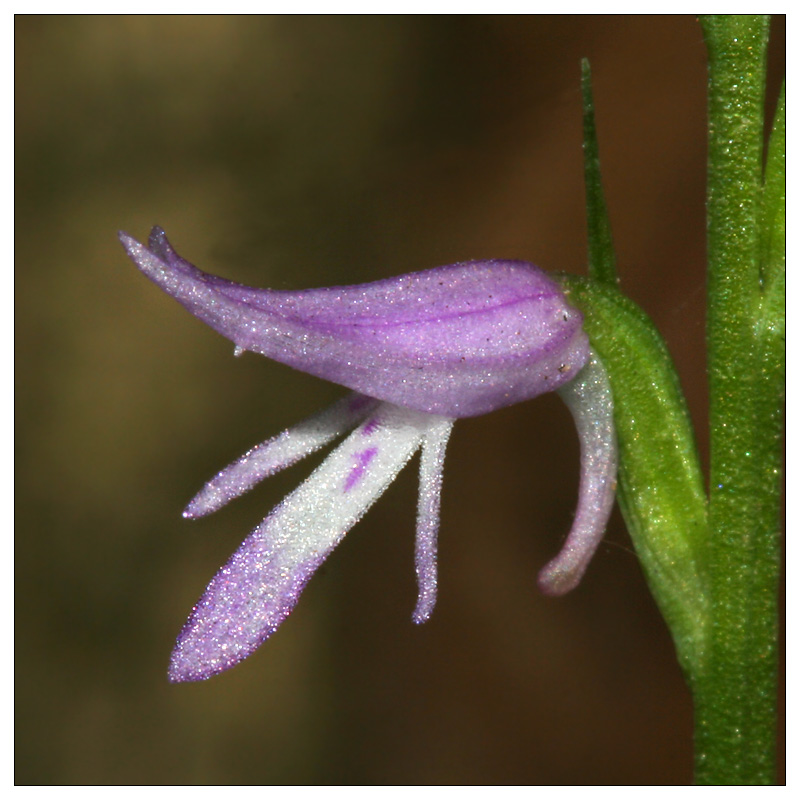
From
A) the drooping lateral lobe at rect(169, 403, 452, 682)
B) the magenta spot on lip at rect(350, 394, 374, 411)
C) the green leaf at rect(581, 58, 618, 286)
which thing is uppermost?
the green leaf at rect(581, 58, 618, 286)

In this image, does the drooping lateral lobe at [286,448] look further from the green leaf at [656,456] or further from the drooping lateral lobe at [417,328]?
the green leaf at [656,456]

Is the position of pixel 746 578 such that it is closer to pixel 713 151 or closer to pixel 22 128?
pixel 713 151

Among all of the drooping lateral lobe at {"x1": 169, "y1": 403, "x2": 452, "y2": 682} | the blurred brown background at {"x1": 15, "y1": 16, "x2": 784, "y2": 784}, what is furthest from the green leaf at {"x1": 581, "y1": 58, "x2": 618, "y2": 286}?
the blurred brown background at {"x1": 15, "y1": 16, "x2": 784, "y2": 784}

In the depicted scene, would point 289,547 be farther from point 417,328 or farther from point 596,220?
point 596,220

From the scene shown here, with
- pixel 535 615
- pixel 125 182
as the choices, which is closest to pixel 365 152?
pixel 125 182

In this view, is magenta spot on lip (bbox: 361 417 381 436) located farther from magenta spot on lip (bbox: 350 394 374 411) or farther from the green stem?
the green stem

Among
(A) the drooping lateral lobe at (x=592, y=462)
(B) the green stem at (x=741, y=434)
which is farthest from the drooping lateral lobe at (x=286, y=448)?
(B) the green stem at (x=741, y=434)

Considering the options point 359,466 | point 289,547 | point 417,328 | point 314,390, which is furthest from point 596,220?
point 314,390
